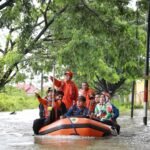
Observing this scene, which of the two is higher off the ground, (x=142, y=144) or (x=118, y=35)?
(x=118, y=35)

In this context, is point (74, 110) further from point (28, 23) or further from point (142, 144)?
point (28, 23)

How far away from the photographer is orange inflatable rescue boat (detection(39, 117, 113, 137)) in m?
17.0

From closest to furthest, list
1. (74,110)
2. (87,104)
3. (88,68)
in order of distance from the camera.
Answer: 1. (74,110)
2. (87,104)
3. (88,68)

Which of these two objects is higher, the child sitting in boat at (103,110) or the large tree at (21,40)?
the large tree at (21,40)

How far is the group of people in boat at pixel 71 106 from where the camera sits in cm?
1750

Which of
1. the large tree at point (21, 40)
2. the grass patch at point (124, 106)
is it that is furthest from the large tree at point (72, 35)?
the grass patch at point (124, 106)

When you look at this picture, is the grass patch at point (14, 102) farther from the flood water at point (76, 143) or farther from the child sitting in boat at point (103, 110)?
the flood water at point (76, 143)

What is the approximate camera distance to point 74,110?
1742 centimetres

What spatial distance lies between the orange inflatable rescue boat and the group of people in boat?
0.27 meters

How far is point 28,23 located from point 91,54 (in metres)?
8.59

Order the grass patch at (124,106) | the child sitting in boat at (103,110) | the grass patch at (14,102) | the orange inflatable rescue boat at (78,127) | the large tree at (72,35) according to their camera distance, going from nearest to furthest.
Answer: the large tree at (72,35) → the orange inflatable rescue boat at (78,127) → the child sitting in boat at (103,110) → the grass patch at (124,106) → the grass patch at (14,102)

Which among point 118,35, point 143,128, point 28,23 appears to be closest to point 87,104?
point 143,128

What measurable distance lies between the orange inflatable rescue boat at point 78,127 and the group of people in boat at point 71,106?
27 cm

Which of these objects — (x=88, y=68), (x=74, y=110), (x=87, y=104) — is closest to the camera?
(x=74, y=110)
